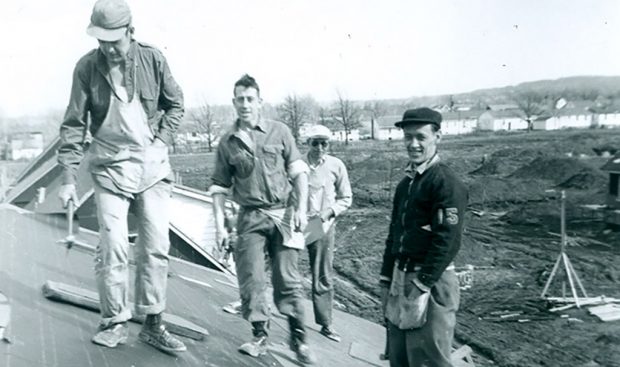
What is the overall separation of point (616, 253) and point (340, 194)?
604 inches

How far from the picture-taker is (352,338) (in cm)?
640

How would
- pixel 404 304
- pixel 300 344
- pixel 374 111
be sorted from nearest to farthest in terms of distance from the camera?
pixel 404 304 < pixel 300 344 < pixel 374 111

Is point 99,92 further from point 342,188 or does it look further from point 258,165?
point 342,188

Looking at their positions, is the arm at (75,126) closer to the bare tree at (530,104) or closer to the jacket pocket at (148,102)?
the jacket pocket at (148,102)

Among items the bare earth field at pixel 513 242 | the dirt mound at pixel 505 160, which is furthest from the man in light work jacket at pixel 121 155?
the dirt mound at pixel 505 160

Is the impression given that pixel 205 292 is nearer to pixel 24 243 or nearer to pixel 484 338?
pixel 24 243

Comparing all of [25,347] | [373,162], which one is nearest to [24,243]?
[25,347]

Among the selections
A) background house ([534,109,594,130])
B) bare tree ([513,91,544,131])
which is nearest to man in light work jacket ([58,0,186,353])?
background house ([534,109,594,130])

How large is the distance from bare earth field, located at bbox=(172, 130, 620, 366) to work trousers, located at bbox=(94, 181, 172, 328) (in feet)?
27.1

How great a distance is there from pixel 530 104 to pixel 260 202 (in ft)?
182

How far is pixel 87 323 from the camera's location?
3326 mm

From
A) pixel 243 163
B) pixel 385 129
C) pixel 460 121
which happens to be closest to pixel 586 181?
pixel 385 129

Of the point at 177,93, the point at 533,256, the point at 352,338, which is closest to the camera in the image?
the point at 177,93

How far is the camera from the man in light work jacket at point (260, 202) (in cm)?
349
